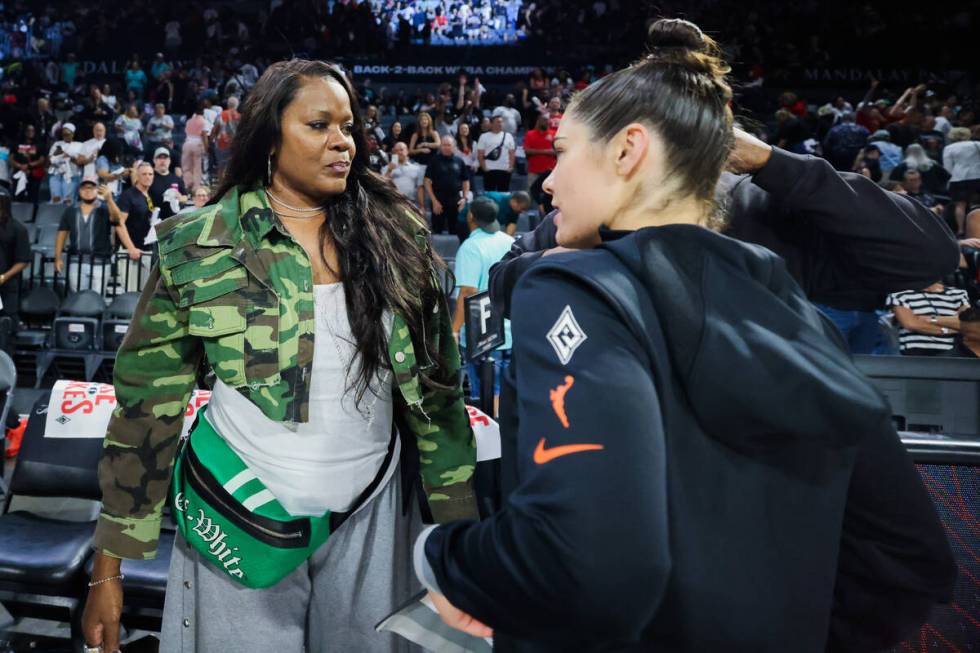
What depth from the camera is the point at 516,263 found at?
2.00m

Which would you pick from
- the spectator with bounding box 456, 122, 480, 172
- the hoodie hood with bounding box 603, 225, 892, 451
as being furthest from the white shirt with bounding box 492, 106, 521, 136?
the hoodie hood with bounding box 603, 225, 892, 451

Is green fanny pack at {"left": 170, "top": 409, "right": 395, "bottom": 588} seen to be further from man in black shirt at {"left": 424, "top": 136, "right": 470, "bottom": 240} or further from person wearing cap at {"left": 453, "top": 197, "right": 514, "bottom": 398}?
man in black shirt at {"left": 424, "top": 136, "right": 470, "bottom": 240}

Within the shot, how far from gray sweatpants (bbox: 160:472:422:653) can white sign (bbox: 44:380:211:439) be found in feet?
4.26

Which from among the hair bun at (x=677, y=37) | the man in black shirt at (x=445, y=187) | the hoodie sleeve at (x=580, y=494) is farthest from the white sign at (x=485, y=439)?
the man in black shirt at (x=445, y=187)

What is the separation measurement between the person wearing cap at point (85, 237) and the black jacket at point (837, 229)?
842 cm

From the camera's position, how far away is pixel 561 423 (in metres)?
0.95

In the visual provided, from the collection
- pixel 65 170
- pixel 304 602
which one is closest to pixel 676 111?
pixel 304 602

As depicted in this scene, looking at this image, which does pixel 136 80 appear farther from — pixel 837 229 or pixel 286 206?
pixel 837 229

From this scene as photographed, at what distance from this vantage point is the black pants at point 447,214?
11.1 meters

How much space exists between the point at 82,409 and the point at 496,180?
8694 mm

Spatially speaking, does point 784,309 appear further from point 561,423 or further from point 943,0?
point 943,0

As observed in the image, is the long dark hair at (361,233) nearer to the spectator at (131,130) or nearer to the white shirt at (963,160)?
the white shirt at (963,160)

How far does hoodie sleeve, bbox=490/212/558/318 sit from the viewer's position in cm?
200

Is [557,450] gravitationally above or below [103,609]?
above
